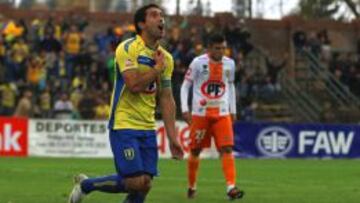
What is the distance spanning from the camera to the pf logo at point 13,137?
1153 inches

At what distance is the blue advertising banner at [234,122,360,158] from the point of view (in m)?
31.2

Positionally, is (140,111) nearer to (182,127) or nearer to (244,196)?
(244,196)

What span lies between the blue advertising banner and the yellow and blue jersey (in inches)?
809

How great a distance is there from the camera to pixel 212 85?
15.8 m

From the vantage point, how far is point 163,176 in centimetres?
2020

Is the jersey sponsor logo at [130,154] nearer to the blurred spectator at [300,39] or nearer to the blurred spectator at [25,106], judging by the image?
the blurred spectator at [25,106]

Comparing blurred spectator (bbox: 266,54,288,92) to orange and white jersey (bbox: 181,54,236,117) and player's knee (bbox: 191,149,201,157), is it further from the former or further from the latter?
player's knee (bbox: 191,149,201,157)

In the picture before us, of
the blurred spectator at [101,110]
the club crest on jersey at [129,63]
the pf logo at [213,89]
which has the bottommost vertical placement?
the blurred spectator at [101,110]

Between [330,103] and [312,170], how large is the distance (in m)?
15.6

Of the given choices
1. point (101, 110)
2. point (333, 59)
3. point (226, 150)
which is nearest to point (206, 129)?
point (226, 150)

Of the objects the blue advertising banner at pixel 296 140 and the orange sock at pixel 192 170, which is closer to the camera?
the orange sock at pixel 192 170

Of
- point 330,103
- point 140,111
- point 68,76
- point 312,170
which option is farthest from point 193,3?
point 140,111

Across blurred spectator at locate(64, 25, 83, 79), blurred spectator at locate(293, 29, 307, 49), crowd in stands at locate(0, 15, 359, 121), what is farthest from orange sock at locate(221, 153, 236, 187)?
blurred spectator at locate(293, 29, 307, 49)

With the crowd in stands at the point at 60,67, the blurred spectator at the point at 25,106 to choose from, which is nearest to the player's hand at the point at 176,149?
the crowd in stands at the point at 60,67
